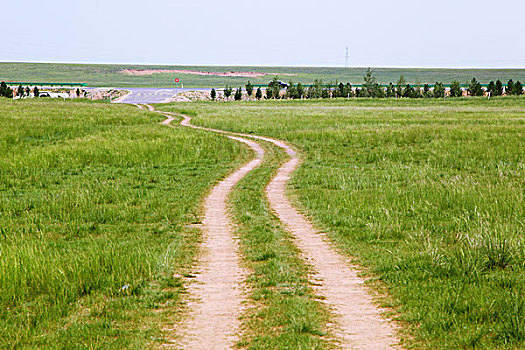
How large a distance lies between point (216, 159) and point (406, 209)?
43.9ft

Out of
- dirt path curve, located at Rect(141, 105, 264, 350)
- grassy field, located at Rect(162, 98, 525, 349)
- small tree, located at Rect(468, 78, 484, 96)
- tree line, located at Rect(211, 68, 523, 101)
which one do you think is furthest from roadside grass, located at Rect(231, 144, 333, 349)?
small tree, located at Rect(468, 78, 484, 96)

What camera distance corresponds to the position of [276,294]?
789cm

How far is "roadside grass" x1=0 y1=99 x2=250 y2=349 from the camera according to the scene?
7.04 metres

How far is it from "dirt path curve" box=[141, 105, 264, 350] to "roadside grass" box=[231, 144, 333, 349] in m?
0.22

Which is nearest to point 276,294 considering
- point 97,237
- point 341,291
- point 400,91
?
point 341,291

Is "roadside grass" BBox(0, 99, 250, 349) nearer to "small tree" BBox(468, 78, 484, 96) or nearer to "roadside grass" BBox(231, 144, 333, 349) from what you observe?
"roadside grass" BBox(231, 144, 333, 349)

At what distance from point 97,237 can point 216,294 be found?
5.10 m

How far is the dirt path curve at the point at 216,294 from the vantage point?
21.1ft

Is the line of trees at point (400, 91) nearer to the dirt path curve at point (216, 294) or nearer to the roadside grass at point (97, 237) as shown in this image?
the roadside grass at point (97, 237)

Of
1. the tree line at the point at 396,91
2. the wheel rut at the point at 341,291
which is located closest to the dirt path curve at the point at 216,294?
the wheel rut at the point at 341,291

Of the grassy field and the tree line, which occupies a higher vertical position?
the tree line

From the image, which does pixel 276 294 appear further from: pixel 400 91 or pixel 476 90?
pixel 400 91

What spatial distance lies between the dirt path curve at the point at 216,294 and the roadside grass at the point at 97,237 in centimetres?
37

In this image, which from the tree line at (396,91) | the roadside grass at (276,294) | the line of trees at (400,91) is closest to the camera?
the roadside grass at (276,294)
